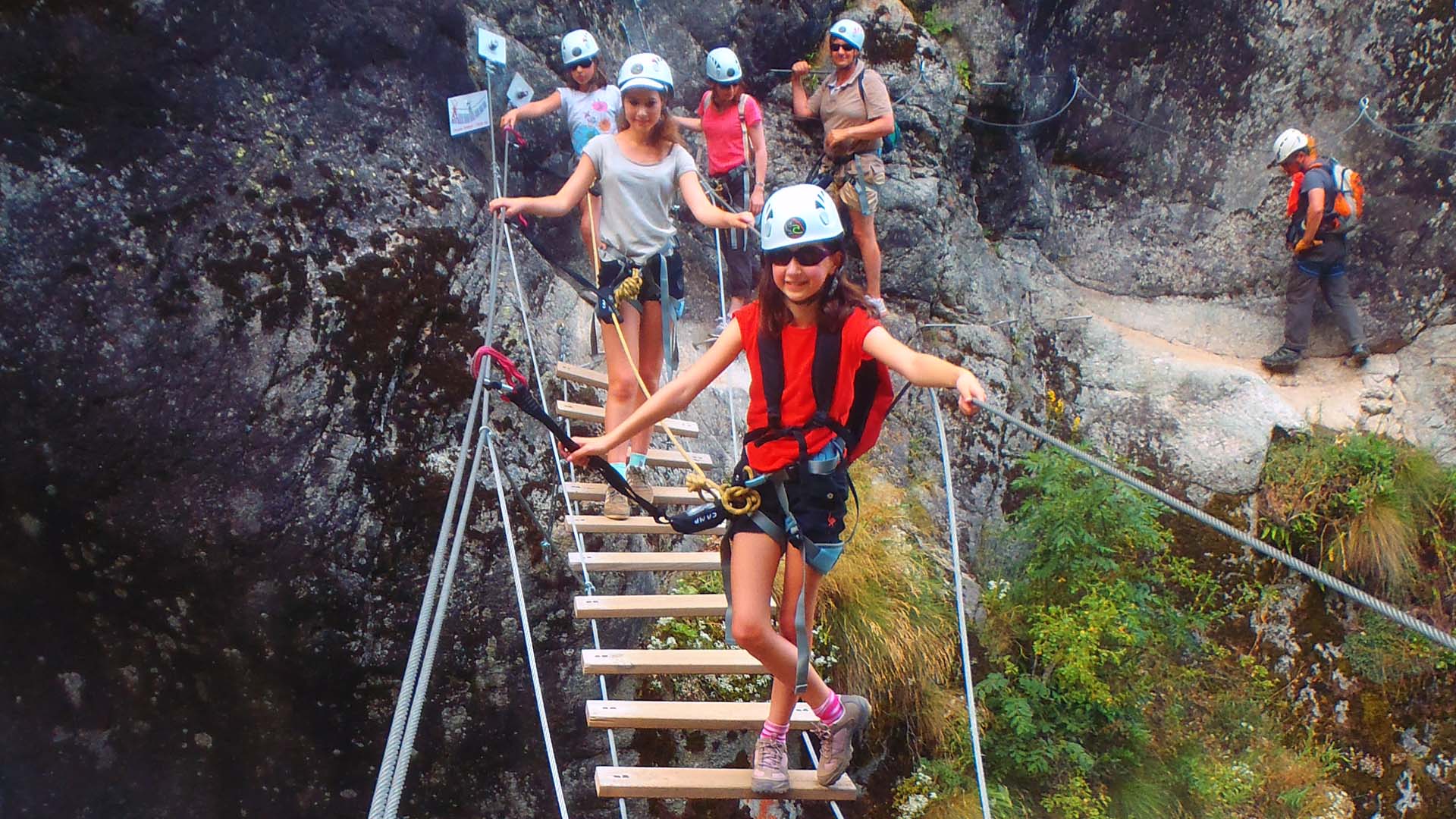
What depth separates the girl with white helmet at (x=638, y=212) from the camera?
384 cm

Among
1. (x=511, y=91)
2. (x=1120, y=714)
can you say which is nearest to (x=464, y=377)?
(x=511, y=91)

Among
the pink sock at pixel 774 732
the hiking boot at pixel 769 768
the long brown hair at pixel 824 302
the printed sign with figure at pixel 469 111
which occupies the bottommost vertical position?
the hiking boot at pixel 769 768

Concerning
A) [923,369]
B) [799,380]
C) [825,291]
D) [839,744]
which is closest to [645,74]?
[825,291]

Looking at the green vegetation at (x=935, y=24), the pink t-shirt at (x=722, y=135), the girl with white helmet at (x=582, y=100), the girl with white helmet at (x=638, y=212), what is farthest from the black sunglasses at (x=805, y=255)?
the green vegetation at (x=935, y=24)

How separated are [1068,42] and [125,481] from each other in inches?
318

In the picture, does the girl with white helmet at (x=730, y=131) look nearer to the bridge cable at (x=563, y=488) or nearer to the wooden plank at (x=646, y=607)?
the bridge cable at (x=563, y=488)

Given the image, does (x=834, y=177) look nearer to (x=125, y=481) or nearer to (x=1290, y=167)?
(x=1290, y=167)

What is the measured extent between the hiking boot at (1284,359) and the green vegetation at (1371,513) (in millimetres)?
863

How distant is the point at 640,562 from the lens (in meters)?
4.03

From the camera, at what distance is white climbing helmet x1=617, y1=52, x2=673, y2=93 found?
3.76m

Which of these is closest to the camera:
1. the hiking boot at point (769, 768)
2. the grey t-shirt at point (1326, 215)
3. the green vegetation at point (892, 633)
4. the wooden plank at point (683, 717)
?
the hiking boot at point (769, 768)

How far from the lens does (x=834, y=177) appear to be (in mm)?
6348

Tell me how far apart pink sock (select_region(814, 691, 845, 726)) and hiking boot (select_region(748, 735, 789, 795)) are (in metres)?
0.14

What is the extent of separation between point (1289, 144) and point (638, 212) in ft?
19.9
